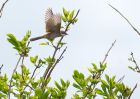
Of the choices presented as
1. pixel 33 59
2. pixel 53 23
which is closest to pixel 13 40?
pixel 33 59

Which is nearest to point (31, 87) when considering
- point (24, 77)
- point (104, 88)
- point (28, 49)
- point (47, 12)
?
point (24, 77)

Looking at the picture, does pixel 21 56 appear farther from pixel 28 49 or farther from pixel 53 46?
pixel 53 46

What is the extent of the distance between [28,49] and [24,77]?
42 centimetres

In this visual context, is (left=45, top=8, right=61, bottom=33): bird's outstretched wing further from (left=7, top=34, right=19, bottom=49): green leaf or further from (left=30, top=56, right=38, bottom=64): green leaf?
(left=7, top=34, right=19, bottom=49): green leaf

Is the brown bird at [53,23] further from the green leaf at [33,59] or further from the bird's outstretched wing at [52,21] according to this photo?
the green leaf at [33,59]

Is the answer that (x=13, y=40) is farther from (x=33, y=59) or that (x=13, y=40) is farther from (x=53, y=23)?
(x=53, y=23)

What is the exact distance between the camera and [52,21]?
711 centimetres

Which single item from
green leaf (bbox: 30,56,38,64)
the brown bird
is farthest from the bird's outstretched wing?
green leaf (bbox: 30,56,38,64)

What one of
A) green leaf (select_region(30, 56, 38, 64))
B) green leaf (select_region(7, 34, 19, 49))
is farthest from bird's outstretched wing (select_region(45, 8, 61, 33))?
green leaf (select_region(7, 34, 19, 49))

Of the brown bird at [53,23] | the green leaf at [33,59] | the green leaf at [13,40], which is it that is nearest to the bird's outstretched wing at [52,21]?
the brown bird at [53,23]

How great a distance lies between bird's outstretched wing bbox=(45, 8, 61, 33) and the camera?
705 centimetres

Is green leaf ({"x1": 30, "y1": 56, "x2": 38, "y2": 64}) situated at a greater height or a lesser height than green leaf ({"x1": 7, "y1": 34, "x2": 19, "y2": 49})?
lesser

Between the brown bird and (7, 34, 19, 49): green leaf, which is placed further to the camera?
the brown bird

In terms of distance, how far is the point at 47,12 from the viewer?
281 inches
